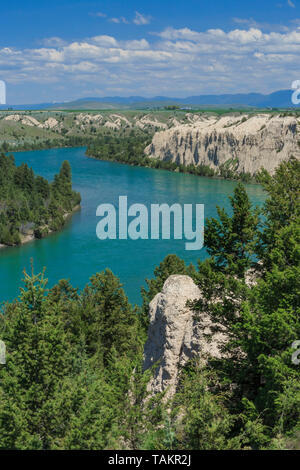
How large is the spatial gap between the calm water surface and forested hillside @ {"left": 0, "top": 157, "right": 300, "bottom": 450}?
29.6 m

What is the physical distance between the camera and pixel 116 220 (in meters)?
79.3

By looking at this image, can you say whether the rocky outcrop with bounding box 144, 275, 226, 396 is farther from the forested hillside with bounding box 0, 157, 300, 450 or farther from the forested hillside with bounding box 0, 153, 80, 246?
the forested hillside with bounding box 0, 153, 80, 246

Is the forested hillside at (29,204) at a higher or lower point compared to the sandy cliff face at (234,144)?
lower

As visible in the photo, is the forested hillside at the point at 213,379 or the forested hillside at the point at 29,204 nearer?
the forested hillside at the point at 213,379

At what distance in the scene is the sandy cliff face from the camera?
392ft

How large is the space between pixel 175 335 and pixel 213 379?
3324 millimetres

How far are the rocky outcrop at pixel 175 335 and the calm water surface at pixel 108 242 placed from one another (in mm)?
26227

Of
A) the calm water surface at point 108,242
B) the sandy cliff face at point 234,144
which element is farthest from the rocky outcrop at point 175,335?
the sandy cliff face at point 234,144

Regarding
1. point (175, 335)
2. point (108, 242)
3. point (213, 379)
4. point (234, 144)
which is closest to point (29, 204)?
point (108, 242)

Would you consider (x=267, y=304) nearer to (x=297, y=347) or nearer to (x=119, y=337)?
(x=297, y=347)

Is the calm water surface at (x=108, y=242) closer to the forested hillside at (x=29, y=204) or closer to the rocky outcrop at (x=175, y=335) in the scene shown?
the forested hillside at (x=29, y=204)

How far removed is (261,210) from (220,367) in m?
6.74

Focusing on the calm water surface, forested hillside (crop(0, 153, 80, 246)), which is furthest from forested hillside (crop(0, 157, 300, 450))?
forested hillside (crop(0, 153, 80, 246))

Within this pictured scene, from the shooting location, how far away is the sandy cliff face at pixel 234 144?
120 metres
